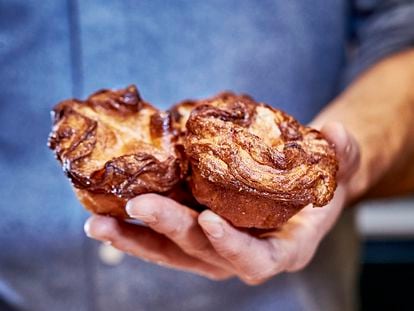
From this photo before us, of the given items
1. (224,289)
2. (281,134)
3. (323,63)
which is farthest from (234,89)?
(281,134)

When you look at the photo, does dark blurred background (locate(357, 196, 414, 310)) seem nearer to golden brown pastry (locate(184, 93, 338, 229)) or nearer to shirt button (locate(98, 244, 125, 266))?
shirt button (locate(98, 244, 125, 266))

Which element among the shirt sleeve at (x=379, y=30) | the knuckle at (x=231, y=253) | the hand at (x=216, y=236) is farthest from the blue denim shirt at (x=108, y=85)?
the knuckle at (x=231, y=253)

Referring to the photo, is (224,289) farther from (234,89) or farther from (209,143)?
(209,143)

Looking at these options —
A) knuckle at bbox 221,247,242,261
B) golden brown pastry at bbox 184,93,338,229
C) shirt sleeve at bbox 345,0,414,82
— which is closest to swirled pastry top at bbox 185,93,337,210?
golden brown pastry at bbox 184,93,338,229

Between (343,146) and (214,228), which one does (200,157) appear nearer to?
(214,228)

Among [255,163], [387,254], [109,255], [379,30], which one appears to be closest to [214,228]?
[255,163]

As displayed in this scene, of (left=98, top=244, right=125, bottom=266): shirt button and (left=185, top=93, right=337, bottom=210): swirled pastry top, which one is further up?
(left=185, top=93, right=337, bottom=210): swirled pastry top
